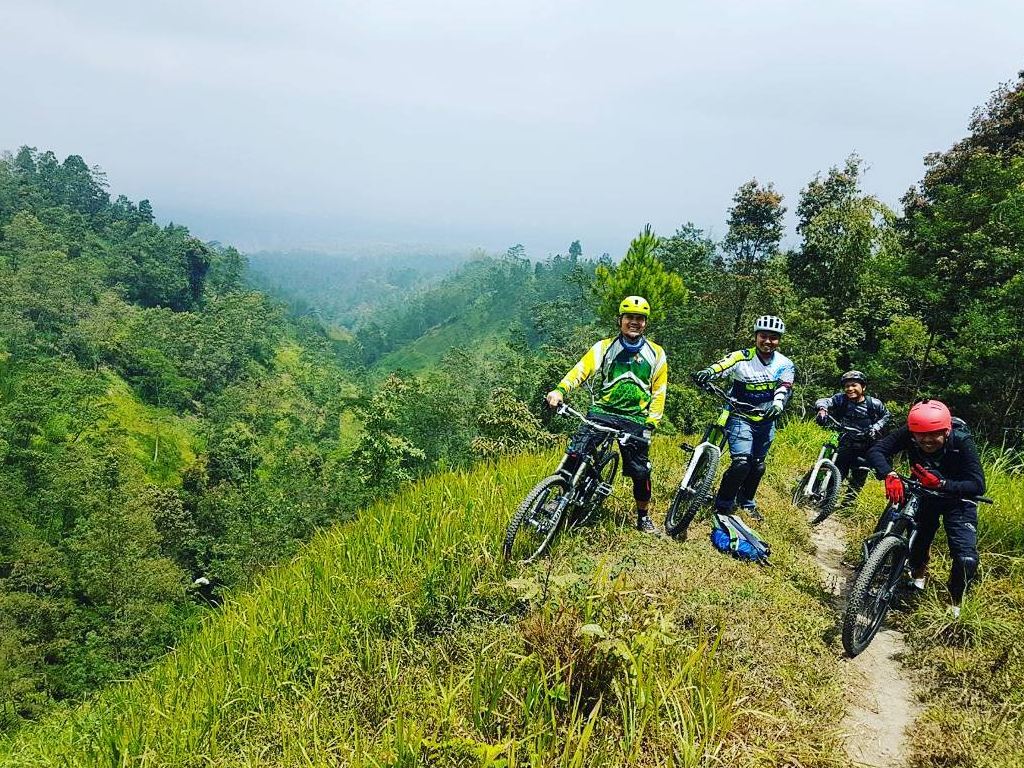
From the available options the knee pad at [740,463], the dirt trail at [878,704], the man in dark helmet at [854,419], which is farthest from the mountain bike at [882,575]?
the man in dark helmet at [854,419]

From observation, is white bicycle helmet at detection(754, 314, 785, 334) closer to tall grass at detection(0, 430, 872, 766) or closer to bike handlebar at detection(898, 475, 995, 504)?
bike handlebar at detection(898, 475, 995, 504)

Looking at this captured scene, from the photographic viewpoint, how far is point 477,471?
21.5 ft

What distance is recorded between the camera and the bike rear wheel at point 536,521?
15.0 feet

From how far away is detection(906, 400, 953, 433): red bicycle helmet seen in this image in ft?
13.8

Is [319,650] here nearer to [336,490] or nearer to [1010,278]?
[1010,278]

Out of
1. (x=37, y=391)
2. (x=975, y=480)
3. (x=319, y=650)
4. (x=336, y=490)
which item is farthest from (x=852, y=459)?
(x=37, y=391)

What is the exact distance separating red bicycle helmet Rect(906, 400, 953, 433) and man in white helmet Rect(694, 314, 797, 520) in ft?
4.33

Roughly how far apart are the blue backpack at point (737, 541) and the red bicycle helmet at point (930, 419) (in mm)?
1842

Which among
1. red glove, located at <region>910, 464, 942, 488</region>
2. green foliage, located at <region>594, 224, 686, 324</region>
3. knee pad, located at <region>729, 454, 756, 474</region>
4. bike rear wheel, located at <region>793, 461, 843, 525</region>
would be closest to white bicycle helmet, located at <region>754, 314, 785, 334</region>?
knee pad, located at <region>729, 454, 756, 474</region>

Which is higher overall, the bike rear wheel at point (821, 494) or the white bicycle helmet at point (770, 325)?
the white bicycle helmet at point (770, 325)

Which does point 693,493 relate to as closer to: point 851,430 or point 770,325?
point 770,325

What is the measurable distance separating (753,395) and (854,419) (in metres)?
2.61

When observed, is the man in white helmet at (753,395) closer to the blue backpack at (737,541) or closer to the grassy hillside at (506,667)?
the blue backpack at (737,541)

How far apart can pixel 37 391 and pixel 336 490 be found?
977 inches
